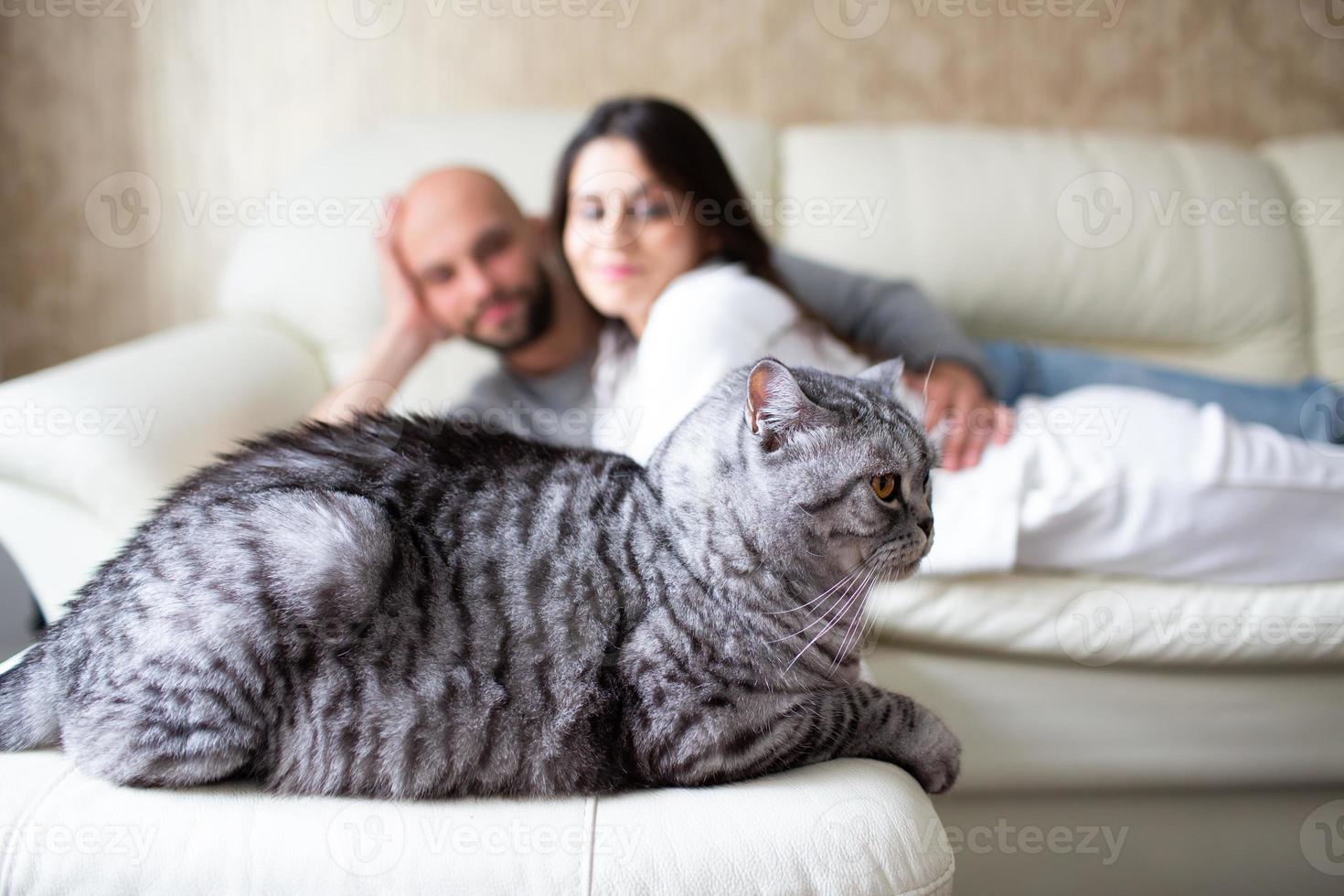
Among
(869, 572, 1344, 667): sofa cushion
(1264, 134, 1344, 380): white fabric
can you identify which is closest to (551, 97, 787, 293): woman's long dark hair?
(869, 572, 1344, 667): sofa cushion

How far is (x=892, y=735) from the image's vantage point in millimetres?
935

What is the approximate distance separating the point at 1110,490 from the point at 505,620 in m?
0.86

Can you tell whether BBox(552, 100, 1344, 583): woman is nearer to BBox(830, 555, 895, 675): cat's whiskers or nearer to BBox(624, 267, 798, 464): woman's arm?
BBox(624, 267, 798, 464): woman's arm

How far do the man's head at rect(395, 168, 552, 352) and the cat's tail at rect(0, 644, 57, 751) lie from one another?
108 cm

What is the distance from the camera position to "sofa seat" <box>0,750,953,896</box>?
0.78 metres

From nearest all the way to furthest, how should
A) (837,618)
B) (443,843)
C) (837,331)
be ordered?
(443,843) → (837,618) → (837,331)

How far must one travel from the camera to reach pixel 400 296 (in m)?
1.83

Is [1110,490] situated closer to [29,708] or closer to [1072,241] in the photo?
[1072,241]

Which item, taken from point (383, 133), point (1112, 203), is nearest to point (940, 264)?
point (1112, 203)

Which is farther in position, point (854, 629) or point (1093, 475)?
point (1093, 475)

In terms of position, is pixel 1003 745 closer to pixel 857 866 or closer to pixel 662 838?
pixel 857 866

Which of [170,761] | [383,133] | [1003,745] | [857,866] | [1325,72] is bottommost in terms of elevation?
[1003,745]

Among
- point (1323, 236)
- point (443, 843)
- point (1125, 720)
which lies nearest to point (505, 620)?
point (443, 843)

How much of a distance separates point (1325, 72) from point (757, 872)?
2.73 metres
